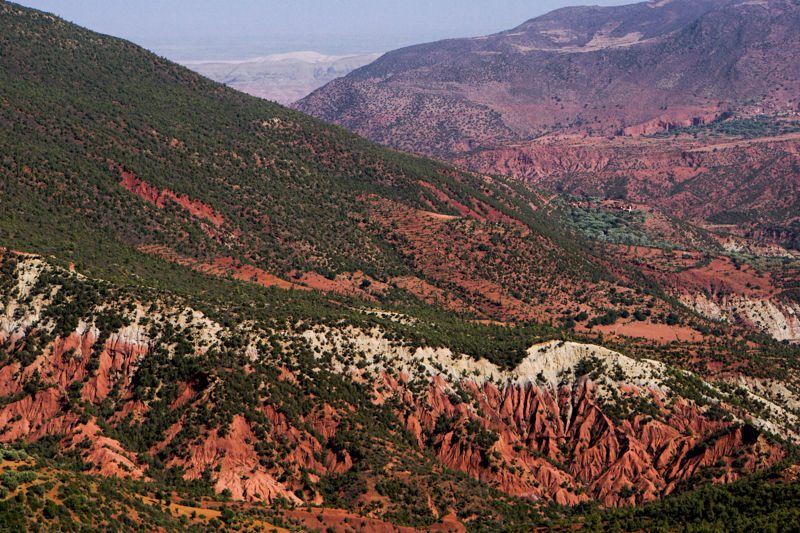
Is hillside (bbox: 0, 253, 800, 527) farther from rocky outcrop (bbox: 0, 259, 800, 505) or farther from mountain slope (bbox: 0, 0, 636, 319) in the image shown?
mountain slope (bbox: 0, 0, 636, 319)

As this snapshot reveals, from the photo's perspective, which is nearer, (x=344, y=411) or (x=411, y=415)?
(x=344, y=411)

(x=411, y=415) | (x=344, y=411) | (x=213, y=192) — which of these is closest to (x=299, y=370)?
(x=344, y=411)

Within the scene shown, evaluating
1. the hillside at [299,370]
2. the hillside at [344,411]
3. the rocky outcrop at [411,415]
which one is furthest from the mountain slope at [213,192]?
the rocky outcrop at [411,415]

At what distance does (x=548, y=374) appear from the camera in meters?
67.8

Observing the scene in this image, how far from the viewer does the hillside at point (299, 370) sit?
52938 mm

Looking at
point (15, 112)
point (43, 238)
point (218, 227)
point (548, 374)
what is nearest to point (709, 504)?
point (548, 374)

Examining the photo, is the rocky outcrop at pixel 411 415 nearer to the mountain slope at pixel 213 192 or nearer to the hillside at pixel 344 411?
the hillside at pixel 344 411

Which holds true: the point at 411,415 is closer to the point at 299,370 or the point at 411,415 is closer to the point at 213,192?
the point at 299,370

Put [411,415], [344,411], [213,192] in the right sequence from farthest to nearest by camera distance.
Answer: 1. [213,192]
2. [411,415]
3. [344,411]

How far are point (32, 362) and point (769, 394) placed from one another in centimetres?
6357

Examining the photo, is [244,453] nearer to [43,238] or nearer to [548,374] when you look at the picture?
[548,374]

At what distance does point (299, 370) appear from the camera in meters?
61.4

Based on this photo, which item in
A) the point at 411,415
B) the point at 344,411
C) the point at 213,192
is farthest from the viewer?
the point at 213,192

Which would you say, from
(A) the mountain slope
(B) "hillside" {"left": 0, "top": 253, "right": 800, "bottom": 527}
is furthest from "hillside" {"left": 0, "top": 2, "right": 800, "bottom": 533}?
(A) the mountain slope
